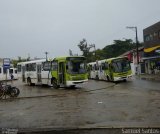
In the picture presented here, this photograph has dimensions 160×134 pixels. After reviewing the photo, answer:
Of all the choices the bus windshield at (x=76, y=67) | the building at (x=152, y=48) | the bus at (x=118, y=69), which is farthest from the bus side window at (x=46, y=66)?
the building at (x=152, y=48)

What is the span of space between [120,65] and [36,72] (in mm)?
9555

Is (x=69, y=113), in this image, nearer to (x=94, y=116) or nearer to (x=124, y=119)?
(x=94, y=116)

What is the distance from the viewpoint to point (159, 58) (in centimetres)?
5700

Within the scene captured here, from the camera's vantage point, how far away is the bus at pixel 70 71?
29219 millimetres

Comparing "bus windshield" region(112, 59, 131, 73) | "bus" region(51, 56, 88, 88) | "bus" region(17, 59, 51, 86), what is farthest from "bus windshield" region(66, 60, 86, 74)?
"bus windshield" region(112, 59, 131, 73)

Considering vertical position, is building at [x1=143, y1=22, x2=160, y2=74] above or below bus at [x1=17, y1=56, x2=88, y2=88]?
above

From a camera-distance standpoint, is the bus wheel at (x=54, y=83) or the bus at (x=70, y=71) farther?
the bus wheel at (x=54, y=83)

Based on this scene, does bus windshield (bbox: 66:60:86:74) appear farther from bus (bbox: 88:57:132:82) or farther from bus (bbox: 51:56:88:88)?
bus (bbox: 88:57:132:82)

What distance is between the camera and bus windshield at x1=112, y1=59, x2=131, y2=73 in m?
38.7

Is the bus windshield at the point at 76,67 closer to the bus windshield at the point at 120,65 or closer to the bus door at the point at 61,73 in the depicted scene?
the bus door at the point at 61,73

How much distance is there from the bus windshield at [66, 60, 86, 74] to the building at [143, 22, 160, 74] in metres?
27.5

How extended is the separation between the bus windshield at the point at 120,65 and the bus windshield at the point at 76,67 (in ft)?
30.3

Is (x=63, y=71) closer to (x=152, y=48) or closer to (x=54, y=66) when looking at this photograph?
(x=54, y=66)

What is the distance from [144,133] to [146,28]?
56.6 metres
